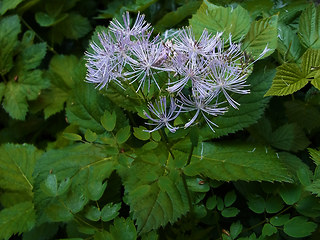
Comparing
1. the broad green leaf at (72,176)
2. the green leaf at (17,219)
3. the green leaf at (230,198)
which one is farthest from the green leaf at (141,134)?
the green leaf at (17,219)

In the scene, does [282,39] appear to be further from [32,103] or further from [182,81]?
[32,103]

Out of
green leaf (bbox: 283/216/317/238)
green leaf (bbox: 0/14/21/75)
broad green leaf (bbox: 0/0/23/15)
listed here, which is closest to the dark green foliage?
green leaf (bbox: 283/216/317/238)

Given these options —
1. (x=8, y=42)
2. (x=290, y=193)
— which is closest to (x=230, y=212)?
(x=290, y=193)

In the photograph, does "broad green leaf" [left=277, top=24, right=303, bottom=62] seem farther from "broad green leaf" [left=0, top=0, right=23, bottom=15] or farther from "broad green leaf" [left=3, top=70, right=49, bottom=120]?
"broad green leaf" [left=0, top=0, right=23, bottom=15]

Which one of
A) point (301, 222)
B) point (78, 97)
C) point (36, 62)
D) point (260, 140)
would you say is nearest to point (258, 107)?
point (260, 140)

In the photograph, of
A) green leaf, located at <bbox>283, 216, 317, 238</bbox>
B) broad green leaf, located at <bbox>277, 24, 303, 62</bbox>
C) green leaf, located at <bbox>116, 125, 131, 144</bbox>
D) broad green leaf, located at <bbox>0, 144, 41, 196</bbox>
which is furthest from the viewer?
broad green leaf, located at <bbox>0, 144, 41, 196</bbox>

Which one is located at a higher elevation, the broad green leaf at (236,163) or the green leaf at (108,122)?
the green leaf at (108,122)

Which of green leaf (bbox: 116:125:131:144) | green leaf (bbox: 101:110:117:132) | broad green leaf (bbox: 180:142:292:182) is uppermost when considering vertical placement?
A: green leaf (bbox: 101:110:117:132)

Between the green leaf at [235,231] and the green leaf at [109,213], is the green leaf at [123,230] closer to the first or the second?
the green leaf at [109,213]
